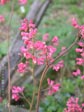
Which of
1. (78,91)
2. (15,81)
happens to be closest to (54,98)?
(78,91)

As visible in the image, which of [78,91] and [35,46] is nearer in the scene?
[35,46]

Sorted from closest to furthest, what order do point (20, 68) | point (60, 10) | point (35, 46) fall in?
1. point (35, 46)
2. point (20, 68)
3. point (60, 10)

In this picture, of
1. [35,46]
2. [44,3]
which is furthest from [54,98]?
[35,46]

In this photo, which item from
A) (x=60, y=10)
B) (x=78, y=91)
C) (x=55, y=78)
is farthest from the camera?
(x=60, y=10)

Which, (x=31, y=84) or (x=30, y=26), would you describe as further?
(x=31, y=84)

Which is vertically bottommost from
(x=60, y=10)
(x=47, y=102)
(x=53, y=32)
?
(x=47, y=102)

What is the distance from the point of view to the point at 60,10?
6980 millimetres

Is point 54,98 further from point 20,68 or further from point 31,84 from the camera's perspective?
point 20,68

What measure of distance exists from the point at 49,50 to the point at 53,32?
2982 mm

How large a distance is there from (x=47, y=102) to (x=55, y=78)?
87cm

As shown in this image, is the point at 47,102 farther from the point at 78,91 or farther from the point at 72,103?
the point at 72,103

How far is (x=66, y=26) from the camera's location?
19.2 feet

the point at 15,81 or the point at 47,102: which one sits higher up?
the point at 15,81

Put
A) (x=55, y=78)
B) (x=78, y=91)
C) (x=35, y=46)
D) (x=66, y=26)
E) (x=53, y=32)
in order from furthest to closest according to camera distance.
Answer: (x=66, y=26)
(x=53, y=32)
(x=55, y=78)
(x=78, y=91)
(x=35, y=46)
